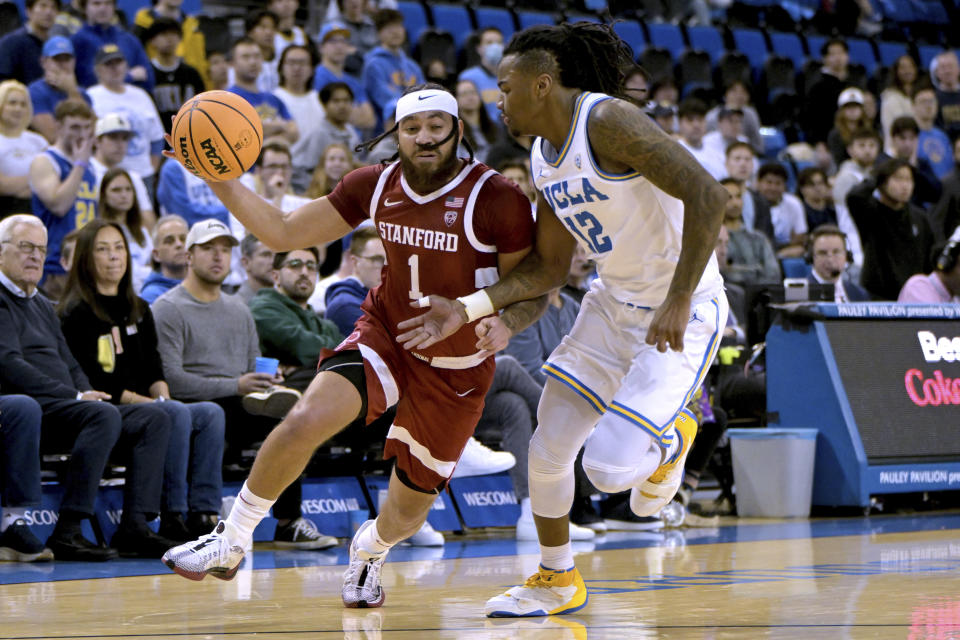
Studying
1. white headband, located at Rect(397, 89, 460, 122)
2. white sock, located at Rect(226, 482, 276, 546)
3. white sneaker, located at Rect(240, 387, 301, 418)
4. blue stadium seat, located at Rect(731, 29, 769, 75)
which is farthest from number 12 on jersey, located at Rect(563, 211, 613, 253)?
blue stadium seat, located at Rect(731, 29, 769, 75)

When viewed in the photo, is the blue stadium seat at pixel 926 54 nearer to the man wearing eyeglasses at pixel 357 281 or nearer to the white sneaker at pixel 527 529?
the man wearing eyeglasses at pixel 357 281

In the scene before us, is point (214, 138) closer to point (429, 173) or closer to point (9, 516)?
point (429, 173)

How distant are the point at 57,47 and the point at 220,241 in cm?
327

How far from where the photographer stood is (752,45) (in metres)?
17.9

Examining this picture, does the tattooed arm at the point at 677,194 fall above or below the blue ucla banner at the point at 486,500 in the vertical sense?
above

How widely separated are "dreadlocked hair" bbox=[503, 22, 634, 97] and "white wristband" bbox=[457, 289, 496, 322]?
84cm

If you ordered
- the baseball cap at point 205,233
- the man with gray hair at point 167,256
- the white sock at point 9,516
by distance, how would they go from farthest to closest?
the man with gray hair at point 167,256 → the baseball cap at point 205,233 → the white sock at point 9,516

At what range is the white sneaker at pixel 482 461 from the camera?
7664 millimetres

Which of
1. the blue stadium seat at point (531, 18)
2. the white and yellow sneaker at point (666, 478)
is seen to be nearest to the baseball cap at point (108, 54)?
the blue stadium seat at point (531, 18)

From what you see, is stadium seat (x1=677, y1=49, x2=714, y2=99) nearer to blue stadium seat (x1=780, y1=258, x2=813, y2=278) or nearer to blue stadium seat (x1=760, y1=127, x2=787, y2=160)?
blue stadium seat (x1=760, y1=127, x2=787, y2=160)

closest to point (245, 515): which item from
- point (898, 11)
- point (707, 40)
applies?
point (707, 40)

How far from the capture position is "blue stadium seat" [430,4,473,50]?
15.1 metres

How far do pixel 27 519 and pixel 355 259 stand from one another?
2542 millimetres

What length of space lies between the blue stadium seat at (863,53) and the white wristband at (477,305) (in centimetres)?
1543
